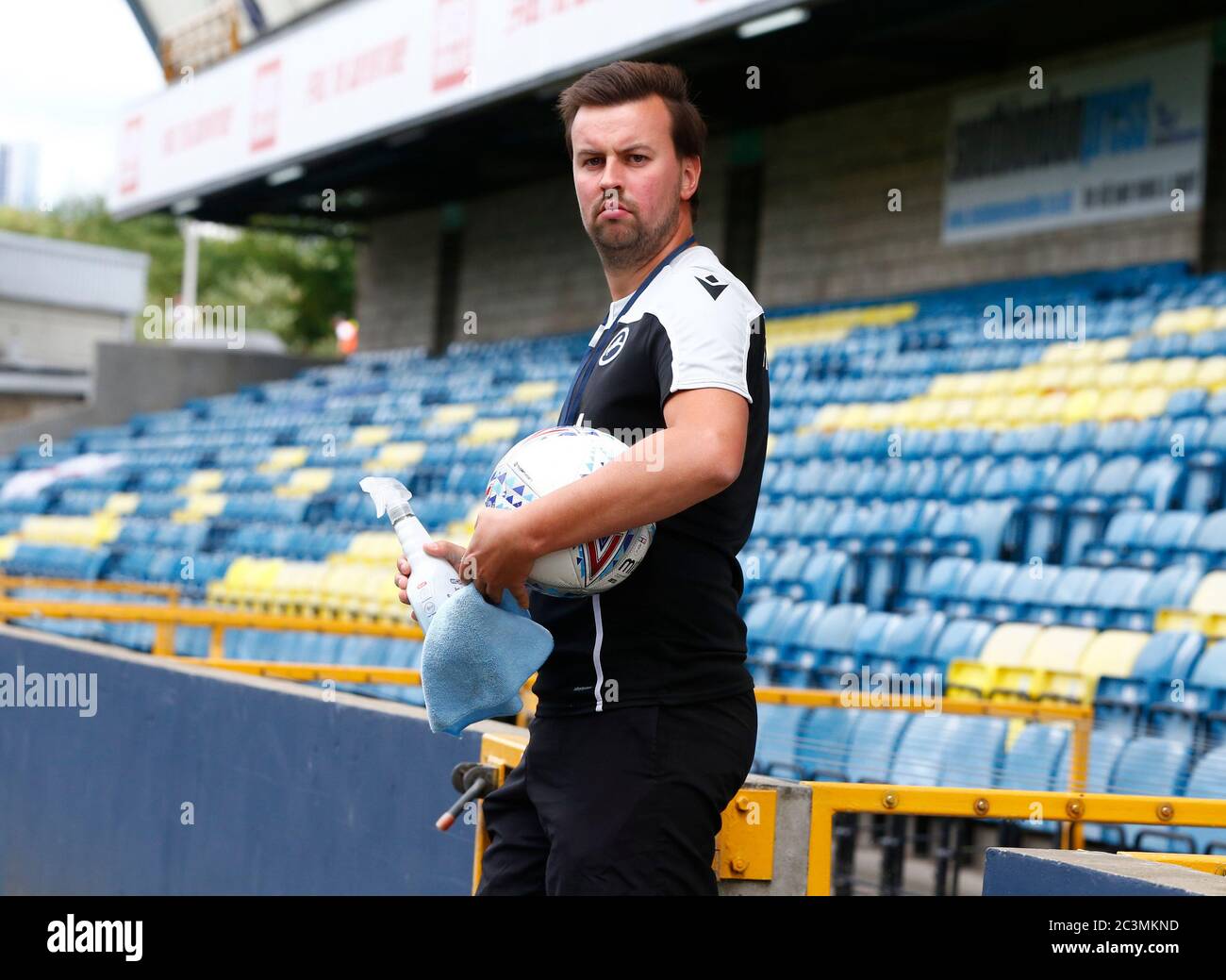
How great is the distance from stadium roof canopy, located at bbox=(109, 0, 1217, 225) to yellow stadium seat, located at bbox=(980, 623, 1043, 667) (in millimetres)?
5080

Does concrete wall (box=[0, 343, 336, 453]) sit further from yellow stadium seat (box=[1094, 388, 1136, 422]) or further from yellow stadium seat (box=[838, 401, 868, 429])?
yellow stadium seat (box=[1094, 388, 1136, 422])

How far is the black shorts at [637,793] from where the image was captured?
2086 mm

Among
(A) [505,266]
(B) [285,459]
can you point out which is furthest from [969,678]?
(A) [505,266]

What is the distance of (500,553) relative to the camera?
2000 millimetres

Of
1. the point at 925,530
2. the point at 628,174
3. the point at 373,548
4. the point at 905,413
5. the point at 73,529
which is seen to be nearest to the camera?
the point at 628,174

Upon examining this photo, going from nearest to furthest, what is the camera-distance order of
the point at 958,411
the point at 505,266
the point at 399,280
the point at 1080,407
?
the point at 1080,407, the point at 958,411, the point at 505,266, the point at 399,280

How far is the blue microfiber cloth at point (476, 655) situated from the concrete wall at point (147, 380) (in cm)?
2374

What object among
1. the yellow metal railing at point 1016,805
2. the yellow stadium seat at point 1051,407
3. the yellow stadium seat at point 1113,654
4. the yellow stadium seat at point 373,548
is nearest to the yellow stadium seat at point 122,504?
the yellow stadium seat at point 373,548

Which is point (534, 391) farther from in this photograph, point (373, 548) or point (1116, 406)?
point (1116, 406)

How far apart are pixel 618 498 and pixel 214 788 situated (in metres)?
2.97

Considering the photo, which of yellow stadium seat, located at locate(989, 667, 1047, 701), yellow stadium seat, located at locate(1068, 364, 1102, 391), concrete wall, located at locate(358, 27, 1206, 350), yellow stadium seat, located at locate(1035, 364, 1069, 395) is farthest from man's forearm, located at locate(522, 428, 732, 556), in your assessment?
concrete wall, located at locate(358, 27, 1206, 350)

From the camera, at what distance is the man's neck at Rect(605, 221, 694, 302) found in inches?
90.5

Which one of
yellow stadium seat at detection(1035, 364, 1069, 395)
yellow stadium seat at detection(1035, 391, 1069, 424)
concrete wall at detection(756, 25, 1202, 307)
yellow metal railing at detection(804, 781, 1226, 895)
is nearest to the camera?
yellow metal railing at detection(804, 781, 1226, 895)

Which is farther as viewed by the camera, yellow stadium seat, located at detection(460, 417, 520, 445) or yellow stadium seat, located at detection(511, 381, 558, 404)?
yellow stadium seat, located at detection(511, 381, 558, 404)
